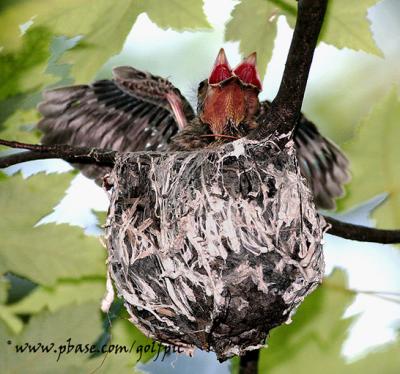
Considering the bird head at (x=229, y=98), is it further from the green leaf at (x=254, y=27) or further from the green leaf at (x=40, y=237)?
the green leaf at (x=40, y=237)

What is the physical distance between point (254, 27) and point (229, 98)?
55cm

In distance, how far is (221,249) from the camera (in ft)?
11.2

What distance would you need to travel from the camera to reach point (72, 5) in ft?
13.1

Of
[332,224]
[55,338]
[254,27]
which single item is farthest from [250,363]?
[254,27]

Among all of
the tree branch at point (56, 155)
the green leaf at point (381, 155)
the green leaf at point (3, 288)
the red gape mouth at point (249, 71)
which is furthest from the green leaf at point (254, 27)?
the green leaf at point (3, 288)

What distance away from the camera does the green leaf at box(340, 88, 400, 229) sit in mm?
4391

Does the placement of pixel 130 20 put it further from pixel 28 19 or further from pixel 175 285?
pixel 175 285

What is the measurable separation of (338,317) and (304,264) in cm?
103

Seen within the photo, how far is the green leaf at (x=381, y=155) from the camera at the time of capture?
439 centimetres

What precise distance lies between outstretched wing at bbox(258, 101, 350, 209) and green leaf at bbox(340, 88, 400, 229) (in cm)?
51

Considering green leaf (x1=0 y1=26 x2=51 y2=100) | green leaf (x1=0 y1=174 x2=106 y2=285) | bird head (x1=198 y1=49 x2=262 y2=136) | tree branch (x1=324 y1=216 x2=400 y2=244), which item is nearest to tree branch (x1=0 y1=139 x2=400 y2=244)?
tree branch (x1=324 y1=216 x2=400 y2=244)

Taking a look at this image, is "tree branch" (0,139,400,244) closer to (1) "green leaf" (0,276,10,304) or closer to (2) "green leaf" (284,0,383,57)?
(1) "green leaf" (0,276,10,304)

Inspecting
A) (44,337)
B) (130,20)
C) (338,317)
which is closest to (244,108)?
(130,20)

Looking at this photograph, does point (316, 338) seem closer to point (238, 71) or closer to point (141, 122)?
point (238, 71)
